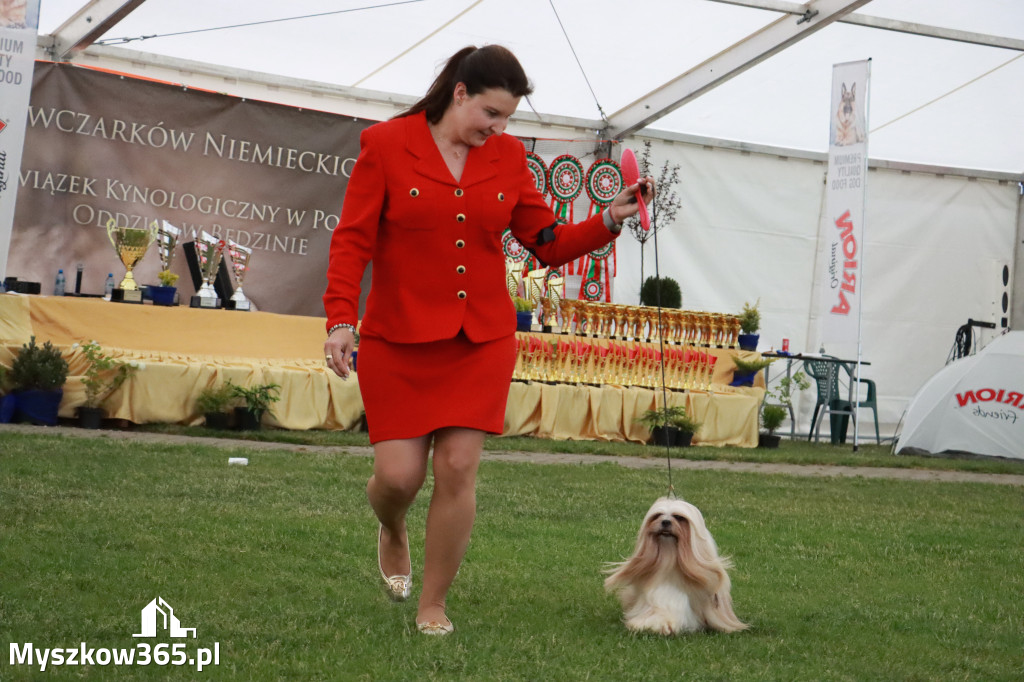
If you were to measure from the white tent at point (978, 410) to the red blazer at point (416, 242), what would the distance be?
10.0m

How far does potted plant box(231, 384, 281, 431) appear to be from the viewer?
9.55 meters

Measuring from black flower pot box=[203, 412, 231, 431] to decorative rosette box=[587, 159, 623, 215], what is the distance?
5.24m

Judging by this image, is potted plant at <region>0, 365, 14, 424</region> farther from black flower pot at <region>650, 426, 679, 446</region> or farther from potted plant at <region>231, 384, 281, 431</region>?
black flower pot at <region>650, 426, 679, 446</region>

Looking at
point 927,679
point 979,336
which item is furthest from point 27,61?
point 979,336

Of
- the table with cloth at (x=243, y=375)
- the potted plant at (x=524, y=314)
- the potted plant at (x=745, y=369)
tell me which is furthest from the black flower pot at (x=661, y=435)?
the potted plant at (x=524, y=314)

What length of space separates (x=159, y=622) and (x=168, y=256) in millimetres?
7674

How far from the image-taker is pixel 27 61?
884 cm

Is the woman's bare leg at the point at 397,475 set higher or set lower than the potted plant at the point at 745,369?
lower

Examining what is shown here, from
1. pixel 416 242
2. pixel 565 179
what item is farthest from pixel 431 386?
pixel 565 179

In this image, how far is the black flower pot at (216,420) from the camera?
9492 mm

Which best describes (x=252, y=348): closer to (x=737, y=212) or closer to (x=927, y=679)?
(x=737, y=212)

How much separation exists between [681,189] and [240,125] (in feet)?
17.2

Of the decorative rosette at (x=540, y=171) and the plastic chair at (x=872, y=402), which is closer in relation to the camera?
the decorative rosette at (x=540, y=171)

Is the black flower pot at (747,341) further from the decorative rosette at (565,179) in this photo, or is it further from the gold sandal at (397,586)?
the gold sandal at (397,586)
